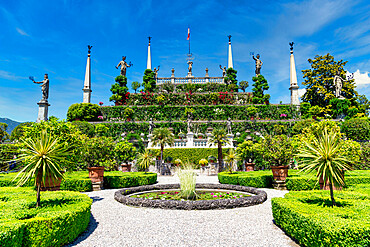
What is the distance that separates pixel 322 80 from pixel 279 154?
3559cm

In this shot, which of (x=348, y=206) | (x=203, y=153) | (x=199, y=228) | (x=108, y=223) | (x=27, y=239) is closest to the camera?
(x=27, y=239)

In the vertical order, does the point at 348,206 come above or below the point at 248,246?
above

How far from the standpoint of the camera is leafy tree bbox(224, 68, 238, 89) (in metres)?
46.9

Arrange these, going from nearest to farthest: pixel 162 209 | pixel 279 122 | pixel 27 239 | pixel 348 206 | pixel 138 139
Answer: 1. pixel 27 239
2. pixel 348 206
3. pixel 162 209
4. pixel 138 139
5. pixel 279 122

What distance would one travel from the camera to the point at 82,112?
35.5m

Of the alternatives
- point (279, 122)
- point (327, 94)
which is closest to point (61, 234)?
point (279, 122)

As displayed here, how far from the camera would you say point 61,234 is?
4.66 m

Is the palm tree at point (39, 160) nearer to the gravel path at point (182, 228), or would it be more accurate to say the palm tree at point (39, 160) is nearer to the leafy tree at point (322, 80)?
the gravel path at point (182, 228)

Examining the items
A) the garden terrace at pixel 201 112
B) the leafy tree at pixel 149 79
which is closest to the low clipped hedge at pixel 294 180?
the garden terrace at pixel 201 112

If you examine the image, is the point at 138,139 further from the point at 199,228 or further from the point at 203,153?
the point at 199,228

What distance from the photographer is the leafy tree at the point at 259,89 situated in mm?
39513

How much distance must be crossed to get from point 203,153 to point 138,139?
30.9 ft

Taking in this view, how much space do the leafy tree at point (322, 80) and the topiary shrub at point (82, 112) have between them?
128 ft

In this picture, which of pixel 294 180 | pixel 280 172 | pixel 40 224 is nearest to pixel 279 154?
pixel 280 172
